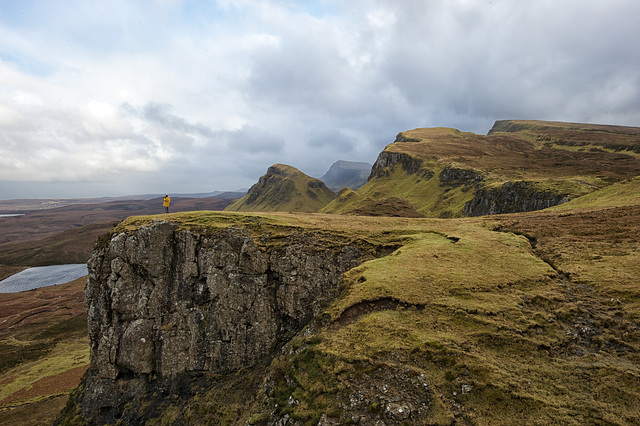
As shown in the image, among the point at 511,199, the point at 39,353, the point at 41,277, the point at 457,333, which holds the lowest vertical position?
the point at 41,277

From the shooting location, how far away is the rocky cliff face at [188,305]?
30953 mm

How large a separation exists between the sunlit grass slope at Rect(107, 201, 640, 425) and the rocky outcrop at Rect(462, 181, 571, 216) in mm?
43632

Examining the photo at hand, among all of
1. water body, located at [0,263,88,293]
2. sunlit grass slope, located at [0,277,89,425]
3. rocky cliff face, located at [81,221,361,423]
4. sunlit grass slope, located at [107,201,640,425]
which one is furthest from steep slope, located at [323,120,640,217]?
water body, located at [0,263,88,293]

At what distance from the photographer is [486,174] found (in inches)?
3812

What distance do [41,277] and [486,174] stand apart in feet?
743

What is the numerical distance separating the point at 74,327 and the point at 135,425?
7858 cm

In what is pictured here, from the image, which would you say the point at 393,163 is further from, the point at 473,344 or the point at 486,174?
the point at 473,344

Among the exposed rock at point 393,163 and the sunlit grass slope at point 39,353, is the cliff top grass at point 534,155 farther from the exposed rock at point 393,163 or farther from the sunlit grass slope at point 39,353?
the sunlit grass slope at point 39,353

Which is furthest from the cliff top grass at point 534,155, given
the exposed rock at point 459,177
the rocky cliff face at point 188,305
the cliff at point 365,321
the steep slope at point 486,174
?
the rocky cliff face at point 188,305

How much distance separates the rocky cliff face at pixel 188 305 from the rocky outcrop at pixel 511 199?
2343 inches

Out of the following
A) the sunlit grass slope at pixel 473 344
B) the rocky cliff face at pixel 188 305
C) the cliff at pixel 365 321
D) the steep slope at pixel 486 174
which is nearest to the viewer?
the sunlit grass slope at pixel 473 344

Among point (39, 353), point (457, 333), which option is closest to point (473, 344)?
point (457, 333)

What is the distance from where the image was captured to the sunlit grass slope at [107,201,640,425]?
43.2 feet

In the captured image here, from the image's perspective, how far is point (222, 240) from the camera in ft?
110
